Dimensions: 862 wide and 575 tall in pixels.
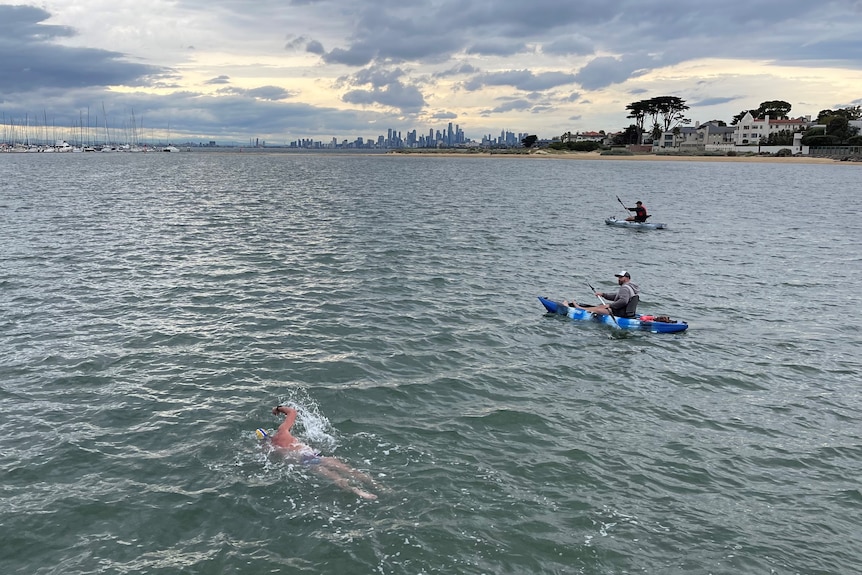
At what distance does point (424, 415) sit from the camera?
47.9 ft

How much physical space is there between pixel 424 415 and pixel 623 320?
10.6 metres

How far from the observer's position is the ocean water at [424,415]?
10.0m

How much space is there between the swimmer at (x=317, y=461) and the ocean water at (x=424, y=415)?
271mm

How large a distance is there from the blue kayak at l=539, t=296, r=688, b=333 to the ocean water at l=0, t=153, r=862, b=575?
483mm

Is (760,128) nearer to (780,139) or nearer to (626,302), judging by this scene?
(780,139)

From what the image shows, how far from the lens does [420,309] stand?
23.5 metres

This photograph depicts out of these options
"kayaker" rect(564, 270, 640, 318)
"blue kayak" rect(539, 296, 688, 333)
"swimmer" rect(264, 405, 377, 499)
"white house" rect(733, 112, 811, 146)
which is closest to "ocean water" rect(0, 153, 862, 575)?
"swimmer" rect(264, 405, 377, 499)

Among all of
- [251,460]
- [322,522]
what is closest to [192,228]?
[251,460]

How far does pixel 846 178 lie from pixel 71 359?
125m

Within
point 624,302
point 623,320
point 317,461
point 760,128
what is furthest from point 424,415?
point 760,128

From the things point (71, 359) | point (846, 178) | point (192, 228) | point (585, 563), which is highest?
point (846, 178)

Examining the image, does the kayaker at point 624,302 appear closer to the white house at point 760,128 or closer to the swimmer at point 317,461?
the swimmer at point 317,461

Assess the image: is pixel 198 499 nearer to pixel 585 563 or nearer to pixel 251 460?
pixel 251 460

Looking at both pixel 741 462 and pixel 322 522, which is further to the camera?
pixel 741 462
